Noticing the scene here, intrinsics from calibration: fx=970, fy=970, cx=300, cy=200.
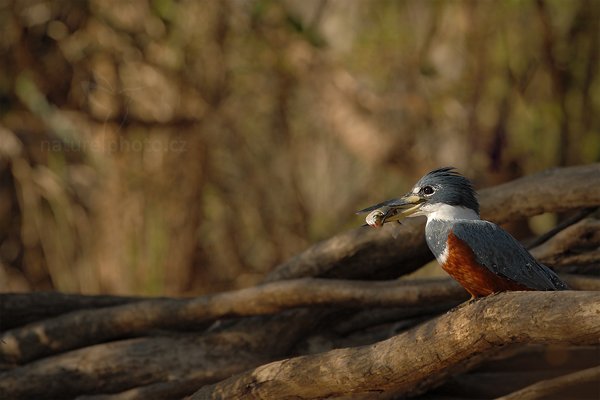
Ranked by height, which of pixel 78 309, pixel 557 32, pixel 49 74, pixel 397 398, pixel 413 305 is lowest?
pixel 397 398

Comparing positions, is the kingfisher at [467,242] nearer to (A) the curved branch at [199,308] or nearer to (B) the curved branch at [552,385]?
(B) the curved branch at [552,385]

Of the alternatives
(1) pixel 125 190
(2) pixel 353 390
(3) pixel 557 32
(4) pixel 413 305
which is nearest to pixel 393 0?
(3) pixel 557 32

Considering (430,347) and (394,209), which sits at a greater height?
(394,209)

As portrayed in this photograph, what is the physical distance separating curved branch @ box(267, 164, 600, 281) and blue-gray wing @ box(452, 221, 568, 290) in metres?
0.99

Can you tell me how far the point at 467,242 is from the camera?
3.03 metres

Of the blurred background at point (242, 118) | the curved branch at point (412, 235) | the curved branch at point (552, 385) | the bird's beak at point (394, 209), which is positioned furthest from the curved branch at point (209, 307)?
the blurred background at point (242, 118)

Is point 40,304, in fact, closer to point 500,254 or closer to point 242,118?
point 500,254

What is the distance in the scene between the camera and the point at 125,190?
6.96 metres

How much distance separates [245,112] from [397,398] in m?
3.46

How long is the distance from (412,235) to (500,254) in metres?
1.30

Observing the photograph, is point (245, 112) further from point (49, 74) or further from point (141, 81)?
point (49, 74)

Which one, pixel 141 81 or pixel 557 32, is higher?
pixel 141 81

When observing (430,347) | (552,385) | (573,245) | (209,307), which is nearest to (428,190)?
(430,347)

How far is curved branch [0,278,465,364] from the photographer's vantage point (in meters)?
4.07
